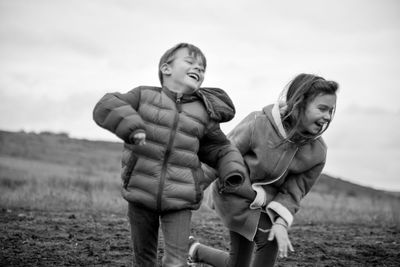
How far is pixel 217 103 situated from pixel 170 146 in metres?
0.49

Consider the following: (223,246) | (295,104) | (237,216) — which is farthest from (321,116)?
(223,246)

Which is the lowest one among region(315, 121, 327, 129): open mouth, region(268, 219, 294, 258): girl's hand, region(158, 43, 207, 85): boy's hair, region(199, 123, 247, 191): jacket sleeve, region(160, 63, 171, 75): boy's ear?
region(268, 219, 294, 258): girl's hand

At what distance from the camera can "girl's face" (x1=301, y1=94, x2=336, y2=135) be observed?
3893 mm

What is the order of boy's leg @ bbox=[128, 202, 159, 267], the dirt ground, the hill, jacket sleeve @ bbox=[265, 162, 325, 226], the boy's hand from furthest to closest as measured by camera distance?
the hill → the dirt ground → jacket sleeve @ bbox=[265, 162, 325, 226] → boy's leg @ bbox=[128, 202, 159, 267] → the boy's hand

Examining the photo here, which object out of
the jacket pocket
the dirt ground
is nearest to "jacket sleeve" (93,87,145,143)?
the jacket pocket

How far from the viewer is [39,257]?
17.1ft

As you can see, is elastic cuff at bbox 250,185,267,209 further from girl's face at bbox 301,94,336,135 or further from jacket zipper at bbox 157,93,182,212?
jacket zipper at bbox 157,93,182,212

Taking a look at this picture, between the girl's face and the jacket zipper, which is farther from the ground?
the girl's face

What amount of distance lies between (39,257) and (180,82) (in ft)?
8.47

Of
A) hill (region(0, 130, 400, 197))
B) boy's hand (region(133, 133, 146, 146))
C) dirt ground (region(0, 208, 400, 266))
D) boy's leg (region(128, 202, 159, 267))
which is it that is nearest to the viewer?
boy's hand (region(133, 133, 146, 146))

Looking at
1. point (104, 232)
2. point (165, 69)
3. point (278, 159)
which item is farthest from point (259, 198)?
point (104, 232)

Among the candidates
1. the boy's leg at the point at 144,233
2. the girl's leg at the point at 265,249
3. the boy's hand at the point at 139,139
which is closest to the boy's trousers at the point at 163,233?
the boy's leg at the point at 144,233

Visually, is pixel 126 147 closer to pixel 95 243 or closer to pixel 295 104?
pixel 295 104

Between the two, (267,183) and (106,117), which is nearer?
(106,117)
